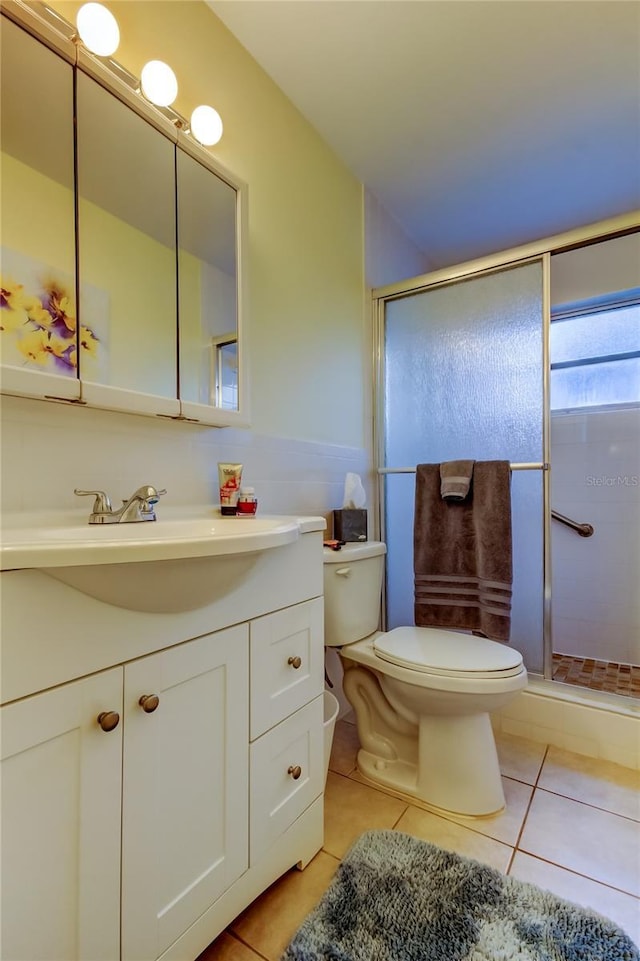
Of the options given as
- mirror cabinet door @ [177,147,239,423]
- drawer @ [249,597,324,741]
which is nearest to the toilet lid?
drawer @ [249,597,324,741]

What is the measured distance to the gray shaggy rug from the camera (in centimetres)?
86

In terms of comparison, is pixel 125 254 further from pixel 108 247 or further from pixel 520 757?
pixel 520 757

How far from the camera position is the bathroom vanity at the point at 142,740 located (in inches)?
22.1

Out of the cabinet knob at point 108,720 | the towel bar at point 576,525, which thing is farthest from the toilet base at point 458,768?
the towel bar at point 576,525

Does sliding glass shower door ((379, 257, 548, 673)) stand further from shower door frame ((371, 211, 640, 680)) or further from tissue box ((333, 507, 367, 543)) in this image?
tissue box ((333, 507, 367, 543))

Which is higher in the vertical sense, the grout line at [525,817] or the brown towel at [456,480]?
the brown towel at [456,480]

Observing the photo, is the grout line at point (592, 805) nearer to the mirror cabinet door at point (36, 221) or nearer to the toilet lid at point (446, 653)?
the toilet lid at point (446, 653)

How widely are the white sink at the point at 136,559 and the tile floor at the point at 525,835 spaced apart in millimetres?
758

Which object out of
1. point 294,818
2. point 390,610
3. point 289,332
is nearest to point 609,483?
point 390,610

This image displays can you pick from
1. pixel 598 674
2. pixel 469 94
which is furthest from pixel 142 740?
pixel 598 674

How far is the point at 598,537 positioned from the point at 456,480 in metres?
1.19

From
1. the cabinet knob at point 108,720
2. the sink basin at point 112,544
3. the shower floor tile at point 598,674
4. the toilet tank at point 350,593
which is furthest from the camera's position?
the shower floor tile at point 598,674

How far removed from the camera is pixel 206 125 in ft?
3.95

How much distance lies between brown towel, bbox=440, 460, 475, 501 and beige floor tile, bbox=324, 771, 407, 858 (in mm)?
1018
